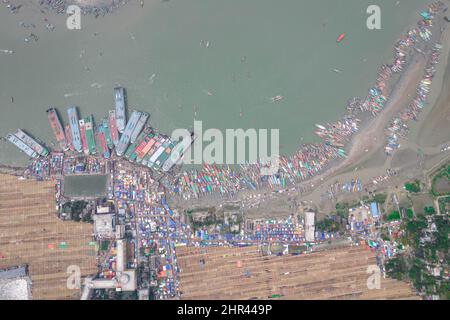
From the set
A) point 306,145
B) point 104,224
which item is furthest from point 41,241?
point 306,145

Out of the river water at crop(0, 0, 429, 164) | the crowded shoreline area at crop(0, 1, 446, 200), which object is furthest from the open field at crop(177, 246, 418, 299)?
the river water at crop(0, 0, 429, 164)

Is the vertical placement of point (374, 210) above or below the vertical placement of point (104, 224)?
above

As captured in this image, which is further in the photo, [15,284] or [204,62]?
[204,62]

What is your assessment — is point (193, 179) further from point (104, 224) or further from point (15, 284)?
point (15, 284)

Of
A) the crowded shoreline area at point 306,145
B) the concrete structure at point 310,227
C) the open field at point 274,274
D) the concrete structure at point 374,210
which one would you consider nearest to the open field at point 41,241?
the crowded shoreline area at point 306,145
